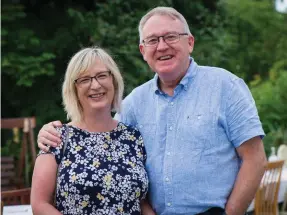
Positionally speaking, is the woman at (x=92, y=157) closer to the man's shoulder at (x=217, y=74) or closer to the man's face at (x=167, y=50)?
the man's face at (x=167, y=50)

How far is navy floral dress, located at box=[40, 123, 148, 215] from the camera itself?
2676mm

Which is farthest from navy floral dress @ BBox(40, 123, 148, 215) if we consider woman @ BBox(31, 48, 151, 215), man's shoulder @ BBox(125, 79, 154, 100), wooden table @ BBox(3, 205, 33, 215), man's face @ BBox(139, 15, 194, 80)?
wooden table @ BBox(3, 205, 33, 215)

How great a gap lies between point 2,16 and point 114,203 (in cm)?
502

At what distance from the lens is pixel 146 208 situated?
111 inches

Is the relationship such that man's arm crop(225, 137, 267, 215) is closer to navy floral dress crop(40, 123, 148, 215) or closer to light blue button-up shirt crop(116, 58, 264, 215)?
light blue button-up shirt crop(116, 58, 264, 215)

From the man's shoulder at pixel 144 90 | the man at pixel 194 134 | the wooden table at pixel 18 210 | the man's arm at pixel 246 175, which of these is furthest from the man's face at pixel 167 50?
the wooden table at pixel 18 210

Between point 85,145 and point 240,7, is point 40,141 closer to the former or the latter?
point 85,145

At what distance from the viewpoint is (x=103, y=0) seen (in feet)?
26.3

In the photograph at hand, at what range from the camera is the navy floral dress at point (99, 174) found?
2.68m

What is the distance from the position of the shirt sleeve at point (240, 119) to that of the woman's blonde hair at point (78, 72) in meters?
0.49

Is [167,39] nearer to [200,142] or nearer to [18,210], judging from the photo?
[200,142]

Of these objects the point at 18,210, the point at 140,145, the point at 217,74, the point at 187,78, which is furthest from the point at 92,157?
the point at 18,210

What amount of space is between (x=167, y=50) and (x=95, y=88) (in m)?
0.32

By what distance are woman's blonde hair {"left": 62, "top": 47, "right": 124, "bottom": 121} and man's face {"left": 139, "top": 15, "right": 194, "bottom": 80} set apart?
0.16m
